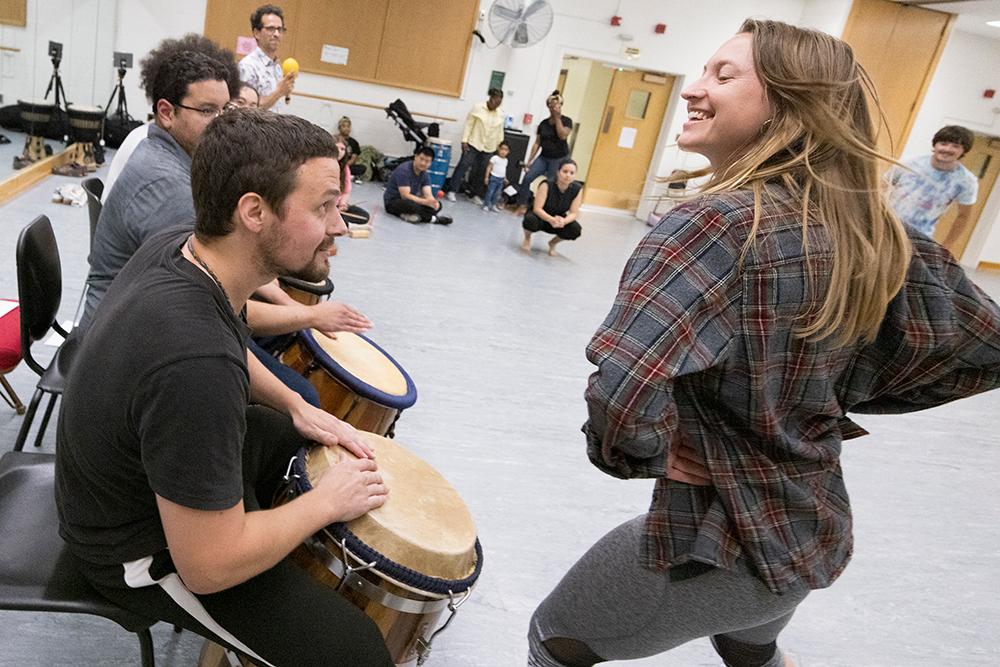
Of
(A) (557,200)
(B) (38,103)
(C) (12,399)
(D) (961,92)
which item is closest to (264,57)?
(B) (38,103)

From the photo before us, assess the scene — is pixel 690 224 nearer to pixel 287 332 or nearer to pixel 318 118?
pixel 287 332

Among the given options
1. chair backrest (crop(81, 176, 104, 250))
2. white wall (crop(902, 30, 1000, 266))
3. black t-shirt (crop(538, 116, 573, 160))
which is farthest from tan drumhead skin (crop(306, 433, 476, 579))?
white wall (crop(902, 30, 1000, 266))

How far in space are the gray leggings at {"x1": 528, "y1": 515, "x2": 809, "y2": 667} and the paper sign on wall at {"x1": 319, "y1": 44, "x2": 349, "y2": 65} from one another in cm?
904

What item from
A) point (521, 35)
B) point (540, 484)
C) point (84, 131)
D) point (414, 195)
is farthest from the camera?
point (521, 35)

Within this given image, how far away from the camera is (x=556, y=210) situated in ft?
23.9

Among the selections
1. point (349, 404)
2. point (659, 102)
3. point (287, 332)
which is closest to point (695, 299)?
point (349, 404)

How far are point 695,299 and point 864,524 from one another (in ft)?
8.69

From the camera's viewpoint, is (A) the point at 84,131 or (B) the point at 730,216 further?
(A) the point at 84,131

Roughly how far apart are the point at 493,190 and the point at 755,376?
27.2ft

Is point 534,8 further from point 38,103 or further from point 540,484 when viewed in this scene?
point 540,484

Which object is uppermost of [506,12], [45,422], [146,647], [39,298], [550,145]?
[506,12]

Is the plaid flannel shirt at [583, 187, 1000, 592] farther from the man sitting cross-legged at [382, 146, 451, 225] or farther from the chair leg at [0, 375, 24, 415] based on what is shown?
the man sitting cross-legged at [382, 146, 451, 225]

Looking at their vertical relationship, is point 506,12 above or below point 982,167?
above

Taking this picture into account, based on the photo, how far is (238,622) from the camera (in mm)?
1220
